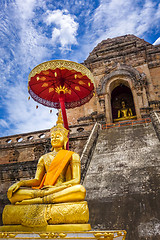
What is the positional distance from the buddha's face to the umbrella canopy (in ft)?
7.20

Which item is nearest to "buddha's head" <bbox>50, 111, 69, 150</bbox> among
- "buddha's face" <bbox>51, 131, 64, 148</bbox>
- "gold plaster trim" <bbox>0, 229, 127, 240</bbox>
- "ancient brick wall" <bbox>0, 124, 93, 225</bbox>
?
Result: "buddha's face" <bbox>51, 131, 64, 148</bbox>

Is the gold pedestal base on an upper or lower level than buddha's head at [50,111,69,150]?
lower

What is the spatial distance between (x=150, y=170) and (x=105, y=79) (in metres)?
9.16

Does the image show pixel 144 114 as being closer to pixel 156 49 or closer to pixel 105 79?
pixel 105 79

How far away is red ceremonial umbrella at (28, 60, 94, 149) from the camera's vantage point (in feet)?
16.8

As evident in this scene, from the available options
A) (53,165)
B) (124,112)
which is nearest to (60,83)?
(53,165)

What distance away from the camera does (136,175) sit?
453 centimetres

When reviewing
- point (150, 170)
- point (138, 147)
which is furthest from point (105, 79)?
point (150, 170)

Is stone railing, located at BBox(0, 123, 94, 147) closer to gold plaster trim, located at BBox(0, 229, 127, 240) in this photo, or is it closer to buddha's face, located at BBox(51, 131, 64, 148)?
buddha's face, located at BBox(51, 131, 64, 148)

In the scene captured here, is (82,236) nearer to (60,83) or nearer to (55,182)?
(55,182)

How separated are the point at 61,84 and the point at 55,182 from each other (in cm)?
359

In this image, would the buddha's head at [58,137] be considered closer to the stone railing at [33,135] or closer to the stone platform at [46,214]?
the stone platform at [46,214]

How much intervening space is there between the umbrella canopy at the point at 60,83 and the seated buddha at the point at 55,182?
195cm

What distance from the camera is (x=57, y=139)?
3.61m
